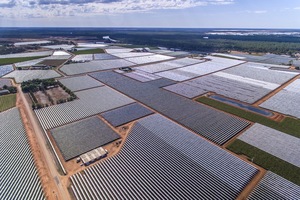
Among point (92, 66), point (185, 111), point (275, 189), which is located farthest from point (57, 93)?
point (275, 189)

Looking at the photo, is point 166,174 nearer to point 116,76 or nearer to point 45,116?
point 45,116

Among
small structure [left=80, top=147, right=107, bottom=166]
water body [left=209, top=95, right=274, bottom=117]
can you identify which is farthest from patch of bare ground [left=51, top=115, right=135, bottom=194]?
water body [left=209, top=95, right=274, bottom=117]

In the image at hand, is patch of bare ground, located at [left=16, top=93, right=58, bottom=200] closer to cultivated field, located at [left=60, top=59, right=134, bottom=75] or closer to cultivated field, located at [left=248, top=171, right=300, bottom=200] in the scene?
cultivated field, located at [left=248, top=171, right=300, bottom=200]

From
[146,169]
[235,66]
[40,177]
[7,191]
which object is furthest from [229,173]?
[235,66]

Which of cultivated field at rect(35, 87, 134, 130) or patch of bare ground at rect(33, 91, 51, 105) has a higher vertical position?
cultivated field at rect(35, 87, 134, 130)

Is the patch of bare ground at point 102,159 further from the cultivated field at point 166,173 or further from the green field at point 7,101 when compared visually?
the green field at point 7,101

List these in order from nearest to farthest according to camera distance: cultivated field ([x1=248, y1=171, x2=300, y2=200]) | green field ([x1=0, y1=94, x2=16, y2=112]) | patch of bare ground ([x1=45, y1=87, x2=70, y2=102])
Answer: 1. cultivated field ([x1=248, y1=171, x2=300, y2=200])
2. green field ([x1=0, y1=94, x2=16, y2=112])
3. patch of bare ground ([x1=45, y1=87, x2=70, y2=102])

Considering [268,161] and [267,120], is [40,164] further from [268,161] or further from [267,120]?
[267,120]
